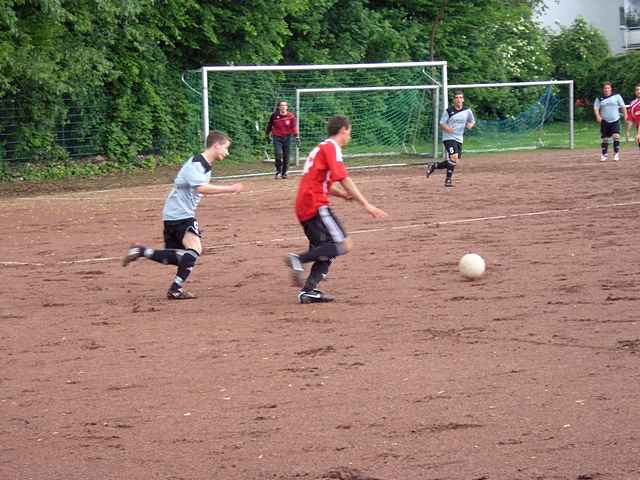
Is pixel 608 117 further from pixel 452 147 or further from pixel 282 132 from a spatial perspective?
pixel 282 132

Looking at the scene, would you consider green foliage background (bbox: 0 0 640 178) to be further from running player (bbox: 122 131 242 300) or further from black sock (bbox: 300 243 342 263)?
black sock (bbox: 300 243 342 263)

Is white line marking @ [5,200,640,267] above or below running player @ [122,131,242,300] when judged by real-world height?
below

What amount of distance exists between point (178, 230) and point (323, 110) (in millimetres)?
22240

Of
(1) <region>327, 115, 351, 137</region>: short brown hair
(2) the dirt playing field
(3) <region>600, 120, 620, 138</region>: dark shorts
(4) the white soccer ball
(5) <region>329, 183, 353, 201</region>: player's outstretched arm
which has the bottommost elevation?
(2) the dirt playing field

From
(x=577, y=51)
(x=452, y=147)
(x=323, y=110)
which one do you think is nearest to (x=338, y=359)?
(x=452, y=147)

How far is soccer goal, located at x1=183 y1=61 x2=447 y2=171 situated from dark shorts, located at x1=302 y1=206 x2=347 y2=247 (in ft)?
67.1

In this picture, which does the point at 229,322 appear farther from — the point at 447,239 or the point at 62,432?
the point at 447,239

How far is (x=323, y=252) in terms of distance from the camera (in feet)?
35.4

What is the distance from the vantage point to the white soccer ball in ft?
37.5

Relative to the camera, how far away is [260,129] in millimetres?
32938

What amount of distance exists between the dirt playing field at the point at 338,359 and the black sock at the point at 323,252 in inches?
16.9

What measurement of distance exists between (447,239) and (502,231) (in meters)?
0.94

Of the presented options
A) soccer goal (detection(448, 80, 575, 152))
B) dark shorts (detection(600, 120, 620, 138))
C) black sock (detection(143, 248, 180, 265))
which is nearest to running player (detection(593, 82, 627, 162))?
dark shorts (detection(600, 120, 620, 138))

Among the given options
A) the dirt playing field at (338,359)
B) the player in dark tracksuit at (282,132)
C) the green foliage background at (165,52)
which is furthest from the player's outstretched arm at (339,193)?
the player in dark tracksuit at (282,132)
